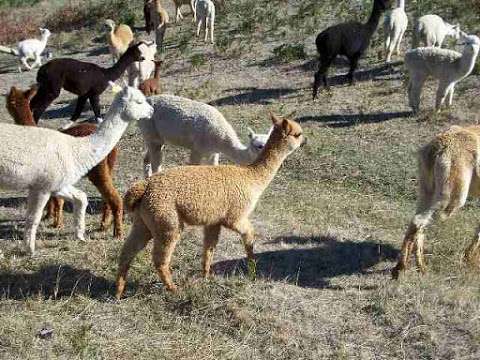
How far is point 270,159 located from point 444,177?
159 centimetres

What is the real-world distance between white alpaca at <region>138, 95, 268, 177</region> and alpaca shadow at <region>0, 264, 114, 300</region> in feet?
7.75

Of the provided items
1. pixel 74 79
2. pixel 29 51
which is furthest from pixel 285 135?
pixel 29 51

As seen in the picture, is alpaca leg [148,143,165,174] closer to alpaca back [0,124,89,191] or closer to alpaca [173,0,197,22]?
alpaca back [0,124,89,191]

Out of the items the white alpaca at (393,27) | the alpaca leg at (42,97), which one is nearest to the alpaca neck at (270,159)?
the alpaca leg at (42,97)

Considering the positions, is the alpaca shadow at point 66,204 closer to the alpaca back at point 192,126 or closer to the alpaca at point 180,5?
the alpaca back at point 192,126

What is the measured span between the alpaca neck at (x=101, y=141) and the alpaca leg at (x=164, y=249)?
1.42 metres

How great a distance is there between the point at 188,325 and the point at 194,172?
124cm

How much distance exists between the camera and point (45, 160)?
5.85 metres

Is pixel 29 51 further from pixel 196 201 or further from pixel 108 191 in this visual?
pixel 196 201

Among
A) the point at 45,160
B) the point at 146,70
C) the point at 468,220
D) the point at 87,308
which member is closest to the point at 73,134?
the point at 45,160

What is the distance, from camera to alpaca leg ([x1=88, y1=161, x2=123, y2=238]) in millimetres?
6641

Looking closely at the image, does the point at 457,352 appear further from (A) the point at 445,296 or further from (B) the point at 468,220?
(B) the point at 468,220

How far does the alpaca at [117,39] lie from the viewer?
13742mm

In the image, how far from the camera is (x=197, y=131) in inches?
301
